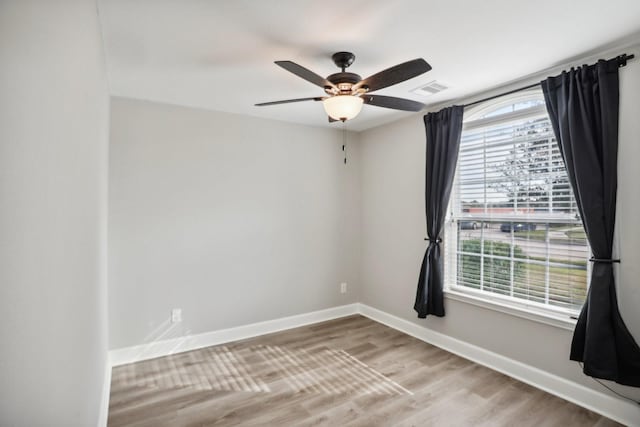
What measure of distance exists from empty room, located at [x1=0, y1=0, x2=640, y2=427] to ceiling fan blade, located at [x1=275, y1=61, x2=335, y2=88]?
0.06 ft

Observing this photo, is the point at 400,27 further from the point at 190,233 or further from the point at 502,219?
the point at 190,233

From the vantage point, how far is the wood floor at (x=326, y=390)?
7.73ft

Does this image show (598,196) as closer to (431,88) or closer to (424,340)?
(431,88)

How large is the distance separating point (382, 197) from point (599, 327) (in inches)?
99.9

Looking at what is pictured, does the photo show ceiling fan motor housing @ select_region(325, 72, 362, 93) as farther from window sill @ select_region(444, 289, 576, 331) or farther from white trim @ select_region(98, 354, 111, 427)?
white trim @ select_region(98, 354, 111, 427)

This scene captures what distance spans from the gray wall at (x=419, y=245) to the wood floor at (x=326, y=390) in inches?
11.2

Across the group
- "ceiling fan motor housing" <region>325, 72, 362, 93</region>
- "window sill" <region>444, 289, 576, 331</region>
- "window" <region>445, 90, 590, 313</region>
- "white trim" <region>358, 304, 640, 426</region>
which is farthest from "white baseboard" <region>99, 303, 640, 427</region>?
"ceiling fan motor housing" <region>325, 72, 362, 93</region>

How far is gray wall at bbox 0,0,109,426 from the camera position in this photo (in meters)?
0.58

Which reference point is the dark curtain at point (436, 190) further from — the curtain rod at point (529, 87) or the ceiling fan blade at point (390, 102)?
the ceiling fan blade at point (390, 102)

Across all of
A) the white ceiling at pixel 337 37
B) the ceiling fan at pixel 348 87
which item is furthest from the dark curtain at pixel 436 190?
the ceiling fan at pixel 348 87

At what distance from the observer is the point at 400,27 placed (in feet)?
6.73

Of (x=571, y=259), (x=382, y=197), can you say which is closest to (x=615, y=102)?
(x=571, y=259)

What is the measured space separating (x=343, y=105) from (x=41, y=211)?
1850mm

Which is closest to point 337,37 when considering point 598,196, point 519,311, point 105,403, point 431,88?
point 431,88
